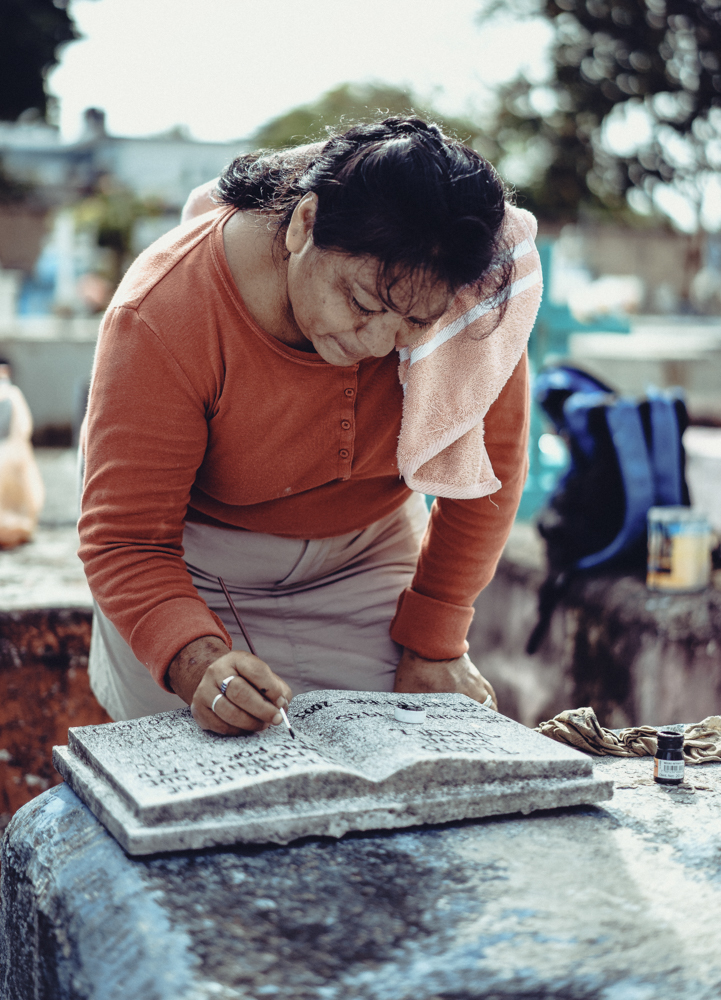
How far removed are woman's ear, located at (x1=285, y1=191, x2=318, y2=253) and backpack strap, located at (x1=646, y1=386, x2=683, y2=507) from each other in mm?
2267

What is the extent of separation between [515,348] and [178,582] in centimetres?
67

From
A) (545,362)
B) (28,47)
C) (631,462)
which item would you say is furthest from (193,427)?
(28,47)

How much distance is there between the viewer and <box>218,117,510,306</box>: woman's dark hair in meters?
1.36

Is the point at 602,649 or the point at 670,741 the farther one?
the point at 602,649

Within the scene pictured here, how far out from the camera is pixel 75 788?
1452 millimetres

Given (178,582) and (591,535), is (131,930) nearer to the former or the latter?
(178,582)

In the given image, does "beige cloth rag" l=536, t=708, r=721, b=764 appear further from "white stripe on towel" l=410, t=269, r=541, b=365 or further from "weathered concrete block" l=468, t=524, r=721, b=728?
"weathered concrete block" l=468, t=524, r=721, b=728

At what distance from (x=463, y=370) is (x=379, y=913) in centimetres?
87

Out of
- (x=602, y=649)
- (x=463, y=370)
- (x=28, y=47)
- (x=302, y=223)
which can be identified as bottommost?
(x=602, y=649)

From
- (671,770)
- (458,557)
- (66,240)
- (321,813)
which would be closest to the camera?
(321,813)

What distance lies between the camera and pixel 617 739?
1.80 m

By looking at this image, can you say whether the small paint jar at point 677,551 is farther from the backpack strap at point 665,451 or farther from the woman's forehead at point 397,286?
the woman's forehead at point 397,286

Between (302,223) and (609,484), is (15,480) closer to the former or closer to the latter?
(609,484)

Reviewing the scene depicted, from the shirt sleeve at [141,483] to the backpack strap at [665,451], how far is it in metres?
2.27
